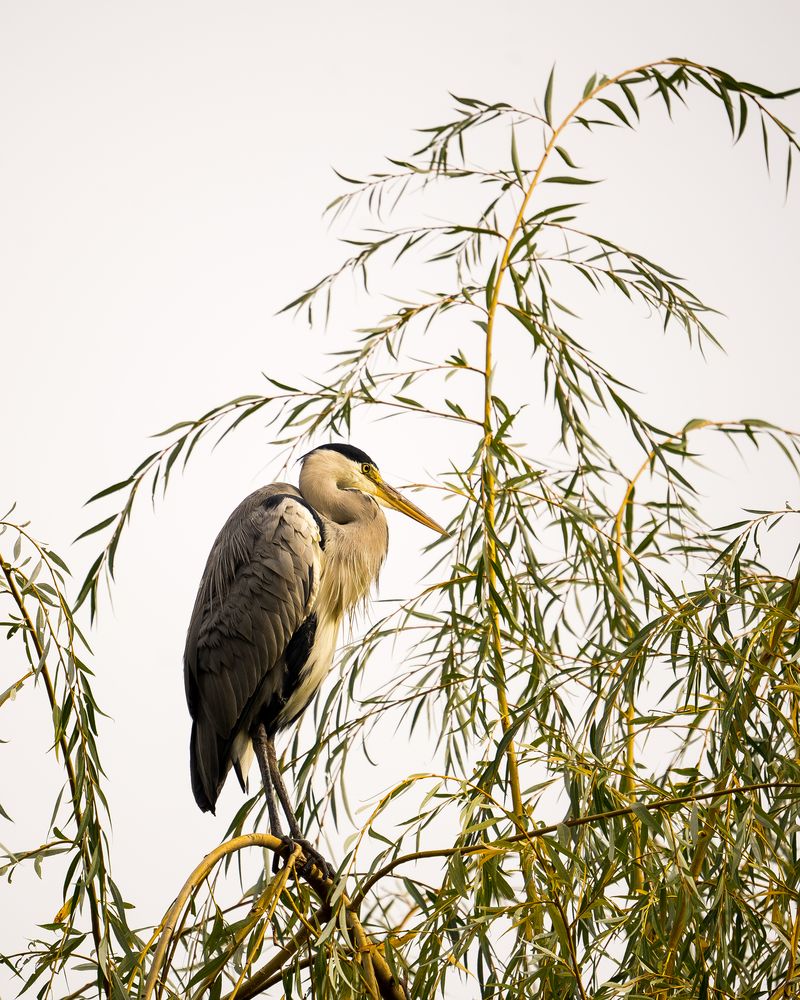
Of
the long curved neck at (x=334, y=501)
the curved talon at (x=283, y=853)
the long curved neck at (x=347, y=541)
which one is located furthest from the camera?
the long curved neck at (x=334, y=501)

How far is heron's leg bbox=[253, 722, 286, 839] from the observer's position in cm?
239

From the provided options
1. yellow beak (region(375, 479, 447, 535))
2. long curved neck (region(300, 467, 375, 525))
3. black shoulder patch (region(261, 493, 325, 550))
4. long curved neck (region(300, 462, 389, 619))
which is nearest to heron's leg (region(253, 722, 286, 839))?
long curved neck (region(300, 462, 389, 619))

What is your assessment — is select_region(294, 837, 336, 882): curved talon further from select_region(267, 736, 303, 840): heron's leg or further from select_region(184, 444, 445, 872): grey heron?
select_region(184, 444, 445, 872): grey heron

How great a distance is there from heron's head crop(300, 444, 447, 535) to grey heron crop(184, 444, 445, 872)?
173mm

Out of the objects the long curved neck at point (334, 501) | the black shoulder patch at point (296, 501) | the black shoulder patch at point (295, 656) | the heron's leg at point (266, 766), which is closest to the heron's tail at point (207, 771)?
the heron's leg at point (266, 766)

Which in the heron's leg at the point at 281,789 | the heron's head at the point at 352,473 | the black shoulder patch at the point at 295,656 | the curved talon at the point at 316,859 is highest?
the heron's head at the point at 352,473

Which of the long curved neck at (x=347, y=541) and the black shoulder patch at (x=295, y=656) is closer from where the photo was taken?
the black shoulder patch at (x=295, y=656)

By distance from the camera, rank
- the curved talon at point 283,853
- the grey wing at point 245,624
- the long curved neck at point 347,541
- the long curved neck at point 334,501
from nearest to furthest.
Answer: the curved talon at point 283,853 < the grey wing at point 245,624 < the long curved neck at point 347,541 < the long curved neck at point 334,501

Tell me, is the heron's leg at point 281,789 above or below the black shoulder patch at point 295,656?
below

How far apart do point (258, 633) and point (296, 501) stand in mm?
345

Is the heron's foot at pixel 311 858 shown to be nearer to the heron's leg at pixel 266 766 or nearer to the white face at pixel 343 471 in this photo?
the heron's leg at pixel 266 766

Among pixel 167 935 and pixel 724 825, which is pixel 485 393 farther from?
pixel 167 935

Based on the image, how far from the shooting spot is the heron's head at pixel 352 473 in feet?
9.84

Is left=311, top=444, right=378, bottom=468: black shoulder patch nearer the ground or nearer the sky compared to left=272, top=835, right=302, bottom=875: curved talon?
nearer the sky
